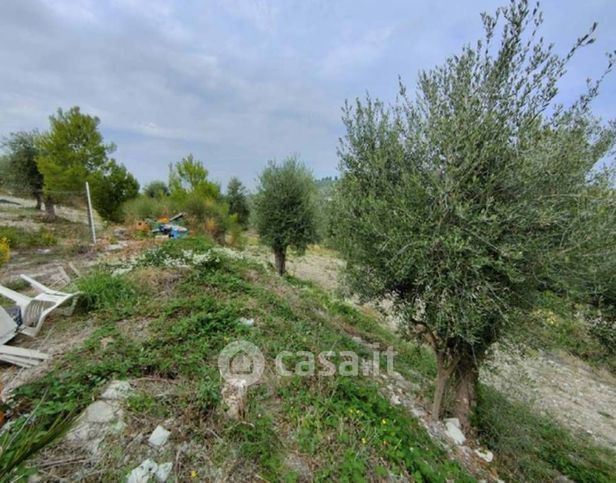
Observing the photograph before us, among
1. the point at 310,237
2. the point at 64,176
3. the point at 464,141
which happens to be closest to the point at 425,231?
the point at 464,141

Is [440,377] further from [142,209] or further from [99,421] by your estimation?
[142,209]

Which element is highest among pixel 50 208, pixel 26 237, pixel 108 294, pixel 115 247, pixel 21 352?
pixel 50 208

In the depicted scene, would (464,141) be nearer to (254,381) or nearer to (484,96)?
(484,96)

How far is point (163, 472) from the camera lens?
1935 millimetres

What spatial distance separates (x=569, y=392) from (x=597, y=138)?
571 cm

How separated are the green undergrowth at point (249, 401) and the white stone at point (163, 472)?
10 centimetres

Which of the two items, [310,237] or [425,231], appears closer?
[425,231]

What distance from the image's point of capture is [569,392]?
576cm

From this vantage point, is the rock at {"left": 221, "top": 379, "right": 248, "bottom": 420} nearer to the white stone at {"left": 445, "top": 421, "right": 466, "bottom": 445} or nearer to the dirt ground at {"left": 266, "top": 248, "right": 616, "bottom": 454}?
the dirt ground at {"left": 266, "top": 248, "right": 616, "bottom": 454}

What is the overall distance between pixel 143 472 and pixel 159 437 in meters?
0.27

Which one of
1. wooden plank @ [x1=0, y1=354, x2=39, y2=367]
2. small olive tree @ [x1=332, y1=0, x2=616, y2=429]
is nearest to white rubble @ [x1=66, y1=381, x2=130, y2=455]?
wooden plank @ [x1=0, y1=354, x2=39, y2=367]

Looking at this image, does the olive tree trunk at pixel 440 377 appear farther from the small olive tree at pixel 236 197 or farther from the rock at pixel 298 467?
the small olive tree at pixel 236 197

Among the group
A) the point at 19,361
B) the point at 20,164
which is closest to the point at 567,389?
the point at 19,361
